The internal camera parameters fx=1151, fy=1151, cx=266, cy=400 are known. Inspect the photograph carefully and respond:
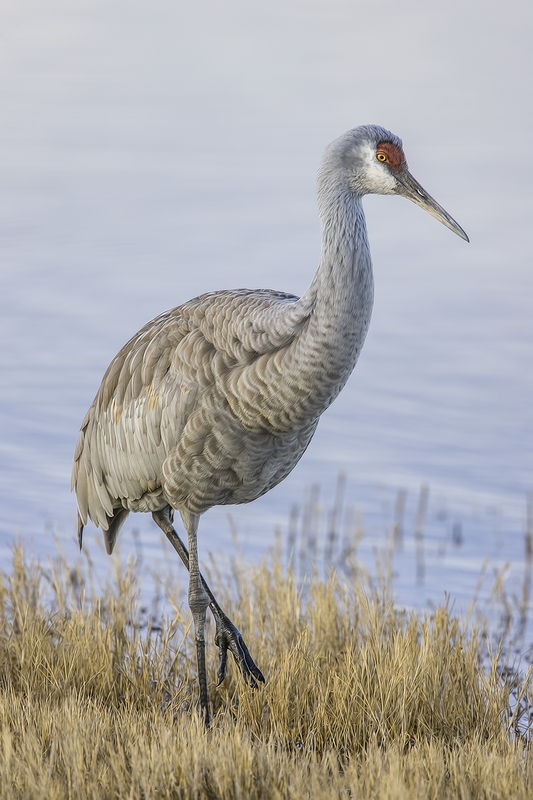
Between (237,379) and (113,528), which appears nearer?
(237,379)

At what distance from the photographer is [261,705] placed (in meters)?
4.63

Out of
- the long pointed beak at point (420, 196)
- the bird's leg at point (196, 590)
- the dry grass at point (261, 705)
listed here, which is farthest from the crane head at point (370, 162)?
the dry grass at point (261, 705)

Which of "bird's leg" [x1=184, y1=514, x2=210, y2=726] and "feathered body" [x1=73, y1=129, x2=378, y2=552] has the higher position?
"feathered body" [x1=73, y1=129, x2=378, y2=552]

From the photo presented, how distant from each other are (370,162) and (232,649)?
88.7 inches

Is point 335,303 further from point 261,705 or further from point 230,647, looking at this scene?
point 230,647

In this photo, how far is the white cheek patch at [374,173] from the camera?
4.66 m

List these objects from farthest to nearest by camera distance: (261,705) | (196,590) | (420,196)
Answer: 1. (196,590)
2. (420,196)
3. (261,705)

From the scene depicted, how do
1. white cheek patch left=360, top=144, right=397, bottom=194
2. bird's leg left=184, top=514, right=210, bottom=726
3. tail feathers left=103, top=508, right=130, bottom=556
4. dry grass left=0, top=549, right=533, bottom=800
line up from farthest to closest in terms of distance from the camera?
tail feathers left=103, top=508, right=130, bottom=556
bird's leg left=184, top=514, right=210, bottom=726
white cheek patch left=360, top=144, right=397, bottom=194
dry grass left=0, top=549, right=533, bottom=800

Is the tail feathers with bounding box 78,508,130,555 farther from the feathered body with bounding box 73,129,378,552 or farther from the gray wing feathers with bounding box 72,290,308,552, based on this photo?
the feathered body with bounding box 73,129,378,552

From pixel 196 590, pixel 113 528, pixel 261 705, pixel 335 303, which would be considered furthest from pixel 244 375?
pixel 113 528

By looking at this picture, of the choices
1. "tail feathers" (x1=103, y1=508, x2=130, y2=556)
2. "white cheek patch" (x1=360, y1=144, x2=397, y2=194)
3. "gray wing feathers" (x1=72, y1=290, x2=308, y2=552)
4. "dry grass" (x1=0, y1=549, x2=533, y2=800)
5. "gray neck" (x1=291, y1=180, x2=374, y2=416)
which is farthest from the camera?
"tail feathers" (x1=103, y1=508, x2=130, y2=556)

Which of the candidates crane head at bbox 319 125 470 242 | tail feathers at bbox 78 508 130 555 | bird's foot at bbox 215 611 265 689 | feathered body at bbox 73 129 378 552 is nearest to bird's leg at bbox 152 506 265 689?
bird's foot at bbox 215 611 265 689

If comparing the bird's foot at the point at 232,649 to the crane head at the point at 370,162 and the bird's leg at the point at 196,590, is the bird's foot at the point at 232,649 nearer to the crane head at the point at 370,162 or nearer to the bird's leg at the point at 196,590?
the bird's leg at the point at 196,590

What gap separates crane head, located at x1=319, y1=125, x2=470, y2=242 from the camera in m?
4.68
